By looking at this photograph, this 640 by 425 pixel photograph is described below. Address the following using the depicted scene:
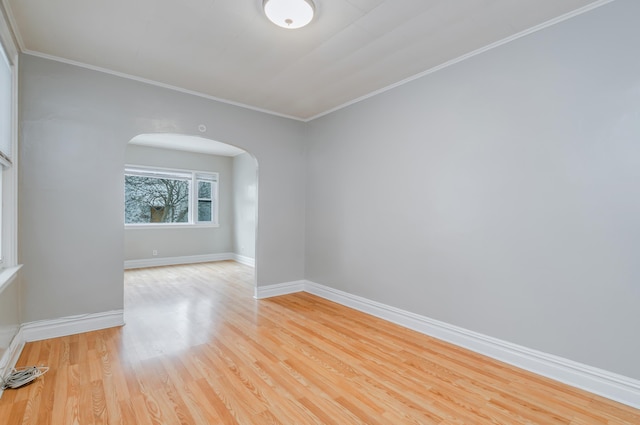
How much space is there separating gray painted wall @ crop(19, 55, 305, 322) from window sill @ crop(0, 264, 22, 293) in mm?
376

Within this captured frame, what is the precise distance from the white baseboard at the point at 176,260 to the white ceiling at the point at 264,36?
4548 mm

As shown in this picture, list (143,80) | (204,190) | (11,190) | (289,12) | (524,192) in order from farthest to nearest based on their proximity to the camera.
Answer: (204,190) → (143,80) → (11,190) → (524,192) → (289,12)

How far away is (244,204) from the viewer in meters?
7.40

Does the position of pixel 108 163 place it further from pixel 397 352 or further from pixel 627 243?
pixel 627 243

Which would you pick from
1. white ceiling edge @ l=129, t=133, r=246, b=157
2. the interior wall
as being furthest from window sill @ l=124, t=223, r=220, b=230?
the interior wall

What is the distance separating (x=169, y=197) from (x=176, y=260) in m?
1.50

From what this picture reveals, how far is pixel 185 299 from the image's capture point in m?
4.30

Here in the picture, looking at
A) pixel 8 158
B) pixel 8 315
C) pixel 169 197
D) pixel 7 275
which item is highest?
pixel 8 158

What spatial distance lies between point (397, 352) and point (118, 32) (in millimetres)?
3650

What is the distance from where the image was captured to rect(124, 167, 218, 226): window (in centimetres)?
671

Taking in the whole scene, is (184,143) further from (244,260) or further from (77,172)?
(77,172)

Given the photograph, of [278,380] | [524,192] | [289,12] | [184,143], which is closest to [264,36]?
[289,12]

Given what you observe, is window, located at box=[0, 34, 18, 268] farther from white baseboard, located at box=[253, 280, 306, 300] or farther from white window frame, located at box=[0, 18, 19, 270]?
white baseboard, located at box=[253, 280, 306, 300]

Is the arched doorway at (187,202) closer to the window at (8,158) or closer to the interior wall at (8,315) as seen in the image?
the window at (8,158)
